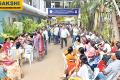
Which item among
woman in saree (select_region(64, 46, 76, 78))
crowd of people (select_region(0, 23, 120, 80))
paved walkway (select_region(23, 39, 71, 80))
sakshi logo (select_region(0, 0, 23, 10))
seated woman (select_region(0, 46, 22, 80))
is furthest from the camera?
paved walkway (select_region(23, 39, 71, 80))

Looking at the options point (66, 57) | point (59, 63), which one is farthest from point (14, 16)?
point (66, 57)

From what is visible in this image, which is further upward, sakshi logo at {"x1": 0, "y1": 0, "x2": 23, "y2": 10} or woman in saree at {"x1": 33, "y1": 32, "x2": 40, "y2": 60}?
sakshi logo at {"x1": 0, "y1": 0, "x2": 23, "y2": 10}

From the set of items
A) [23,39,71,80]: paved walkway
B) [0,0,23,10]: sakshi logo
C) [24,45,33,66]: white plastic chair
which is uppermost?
[0,0,23,10]: sakshi logo

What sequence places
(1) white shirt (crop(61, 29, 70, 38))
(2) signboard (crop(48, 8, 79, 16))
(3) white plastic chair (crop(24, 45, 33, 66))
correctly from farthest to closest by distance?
(2) signboard (crop(48, 8, 79, 16)), (1) white shirt (crop(61, 29, 70, 38)), (3) white plastic chair (crop(24, 45, 33, 66))

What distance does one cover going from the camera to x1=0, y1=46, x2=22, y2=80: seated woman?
49.1 ft

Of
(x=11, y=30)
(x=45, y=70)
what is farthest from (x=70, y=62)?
(x=11, y=30)

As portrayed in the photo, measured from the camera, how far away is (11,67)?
15.1m

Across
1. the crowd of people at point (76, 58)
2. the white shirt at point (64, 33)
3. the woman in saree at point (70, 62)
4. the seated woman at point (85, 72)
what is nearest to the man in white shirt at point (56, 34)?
the white shirt at point (64, 33)

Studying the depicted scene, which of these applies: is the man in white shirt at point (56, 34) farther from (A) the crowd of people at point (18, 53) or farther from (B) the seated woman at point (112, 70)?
(B) the seated woman at point (112, 70)

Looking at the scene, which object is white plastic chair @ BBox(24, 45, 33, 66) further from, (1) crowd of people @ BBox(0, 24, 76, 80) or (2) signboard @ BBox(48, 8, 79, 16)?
(2) signboard @ BBox(48, 8, 79, 16)

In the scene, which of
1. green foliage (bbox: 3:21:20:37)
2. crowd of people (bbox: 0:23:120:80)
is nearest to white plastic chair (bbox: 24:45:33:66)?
crowd of people (bbox: 0:23:120:80)

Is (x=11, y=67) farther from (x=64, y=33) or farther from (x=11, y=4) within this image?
(x=64, y=33)

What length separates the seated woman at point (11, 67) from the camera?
49.1 feet

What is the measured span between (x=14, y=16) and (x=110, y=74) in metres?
25.5
